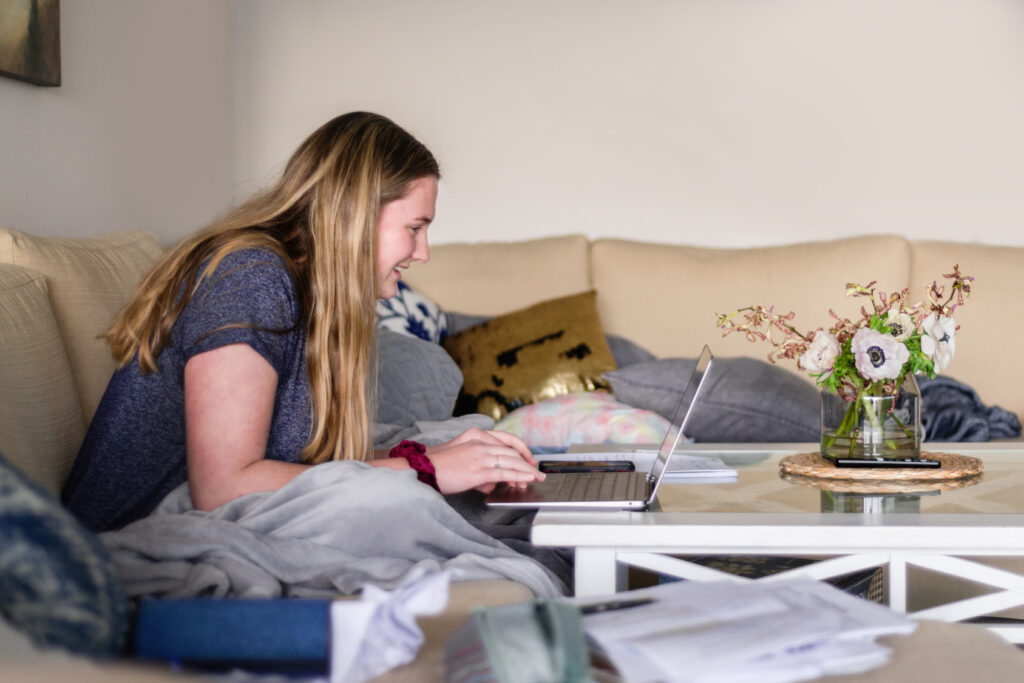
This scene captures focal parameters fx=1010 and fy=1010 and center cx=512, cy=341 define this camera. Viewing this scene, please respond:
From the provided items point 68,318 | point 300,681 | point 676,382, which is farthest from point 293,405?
point 676,382

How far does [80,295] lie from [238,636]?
1036 mm

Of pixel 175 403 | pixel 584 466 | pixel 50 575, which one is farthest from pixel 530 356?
pixel 50 575

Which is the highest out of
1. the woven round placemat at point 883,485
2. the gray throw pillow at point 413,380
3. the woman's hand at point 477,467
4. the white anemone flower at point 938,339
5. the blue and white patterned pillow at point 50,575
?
the white anemone flower at point 938,339

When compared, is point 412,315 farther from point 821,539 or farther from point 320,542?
point 821,539

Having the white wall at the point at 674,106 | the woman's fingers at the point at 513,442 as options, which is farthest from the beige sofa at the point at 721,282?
the woman's fingers at the point at 513,442

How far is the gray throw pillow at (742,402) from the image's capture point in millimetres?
2516

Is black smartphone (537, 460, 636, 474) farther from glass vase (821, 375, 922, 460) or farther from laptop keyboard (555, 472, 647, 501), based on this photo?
glass vase (821, 375, 922, 460)

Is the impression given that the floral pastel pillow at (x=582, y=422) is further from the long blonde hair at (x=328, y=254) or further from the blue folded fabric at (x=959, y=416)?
the long blonde hair at (x=328, y=254)

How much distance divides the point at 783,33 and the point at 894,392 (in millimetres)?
2119

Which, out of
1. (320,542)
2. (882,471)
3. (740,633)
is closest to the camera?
(740,633)

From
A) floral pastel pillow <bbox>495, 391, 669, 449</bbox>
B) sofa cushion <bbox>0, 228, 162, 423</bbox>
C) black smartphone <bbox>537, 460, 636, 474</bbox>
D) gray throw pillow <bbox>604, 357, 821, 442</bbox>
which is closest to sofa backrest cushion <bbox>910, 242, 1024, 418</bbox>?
gray throw pillow <bbox>604, 357, 821, 442</bbox>

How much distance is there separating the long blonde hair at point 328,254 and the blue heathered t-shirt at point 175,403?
2 centimetres

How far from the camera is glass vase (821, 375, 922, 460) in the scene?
1.58 meters

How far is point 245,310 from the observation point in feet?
4.38
